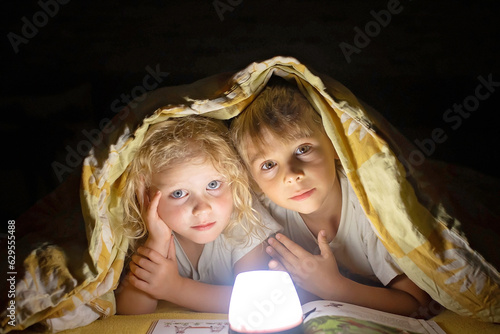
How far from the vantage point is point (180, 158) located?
0.93 m

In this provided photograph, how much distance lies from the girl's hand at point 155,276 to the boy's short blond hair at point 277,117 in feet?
0.94

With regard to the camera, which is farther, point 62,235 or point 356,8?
point 356,8

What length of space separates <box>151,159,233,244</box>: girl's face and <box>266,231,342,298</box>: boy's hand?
16cm

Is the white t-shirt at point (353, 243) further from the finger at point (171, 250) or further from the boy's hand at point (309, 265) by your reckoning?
the finger at point (171, 250)

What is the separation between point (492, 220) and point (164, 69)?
0.95m

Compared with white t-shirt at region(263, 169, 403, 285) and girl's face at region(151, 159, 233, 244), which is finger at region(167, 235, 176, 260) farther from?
white t-shirt at region(263, 169, 403, 285)

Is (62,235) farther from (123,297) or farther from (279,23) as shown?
(279,23)

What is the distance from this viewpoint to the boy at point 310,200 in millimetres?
913

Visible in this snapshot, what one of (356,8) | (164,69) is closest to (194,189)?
(164,69)

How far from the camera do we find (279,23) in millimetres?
1262

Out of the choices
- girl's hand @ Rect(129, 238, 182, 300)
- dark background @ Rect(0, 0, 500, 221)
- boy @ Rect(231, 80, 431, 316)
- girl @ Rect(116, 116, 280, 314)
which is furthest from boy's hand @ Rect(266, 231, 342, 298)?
dark background @ Rect(0, 0, 500, 221)

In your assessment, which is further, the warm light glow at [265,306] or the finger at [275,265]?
the finger at [275,265]

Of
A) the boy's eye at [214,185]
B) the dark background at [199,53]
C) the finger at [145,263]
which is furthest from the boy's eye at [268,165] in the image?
the dark background at [199,53]

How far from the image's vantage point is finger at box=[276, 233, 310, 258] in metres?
0.95
